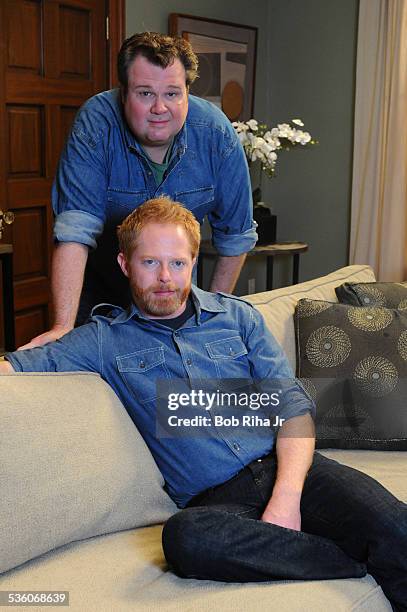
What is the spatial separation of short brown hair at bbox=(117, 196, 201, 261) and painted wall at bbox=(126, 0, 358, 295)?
3359mm

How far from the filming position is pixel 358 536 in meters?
1.73

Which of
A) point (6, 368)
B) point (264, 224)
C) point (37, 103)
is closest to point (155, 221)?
point (6, 368)

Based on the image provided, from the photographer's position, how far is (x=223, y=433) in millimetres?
1887

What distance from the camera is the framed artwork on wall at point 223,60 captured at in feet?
15.7

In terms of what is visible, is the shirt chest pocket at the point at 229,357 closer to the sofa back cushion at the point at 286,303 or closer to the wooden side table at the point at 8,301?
the sofa back cushion at the point at 286,303

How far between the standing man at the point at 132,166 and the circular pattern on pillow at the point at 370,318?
16.3 inches

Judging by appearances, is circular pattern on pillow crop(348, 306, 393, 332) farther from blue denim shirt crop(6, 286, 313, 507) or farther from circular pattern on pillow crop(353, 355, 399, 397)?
blue denim shirt crop(6, 286, 313, 507)

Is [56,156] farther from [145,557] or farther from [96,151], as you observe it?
[145,557]

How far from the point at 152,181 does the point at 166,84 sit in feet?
0.93

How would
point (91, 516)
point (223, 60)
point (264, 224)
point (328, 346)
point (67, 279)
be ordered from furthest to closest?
point (223, 60) → point (264, 224) → point (328, 346) → point (67, 279) → point (91, 516)

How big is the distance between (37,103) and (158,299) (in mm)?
2413

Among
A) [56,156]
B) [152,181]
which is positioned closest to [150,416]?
[152,181]

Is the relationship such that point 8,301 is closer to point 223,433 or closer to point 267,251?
point 267,251

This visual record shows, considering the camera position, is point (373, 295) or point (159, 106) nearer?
point (159, 106)
